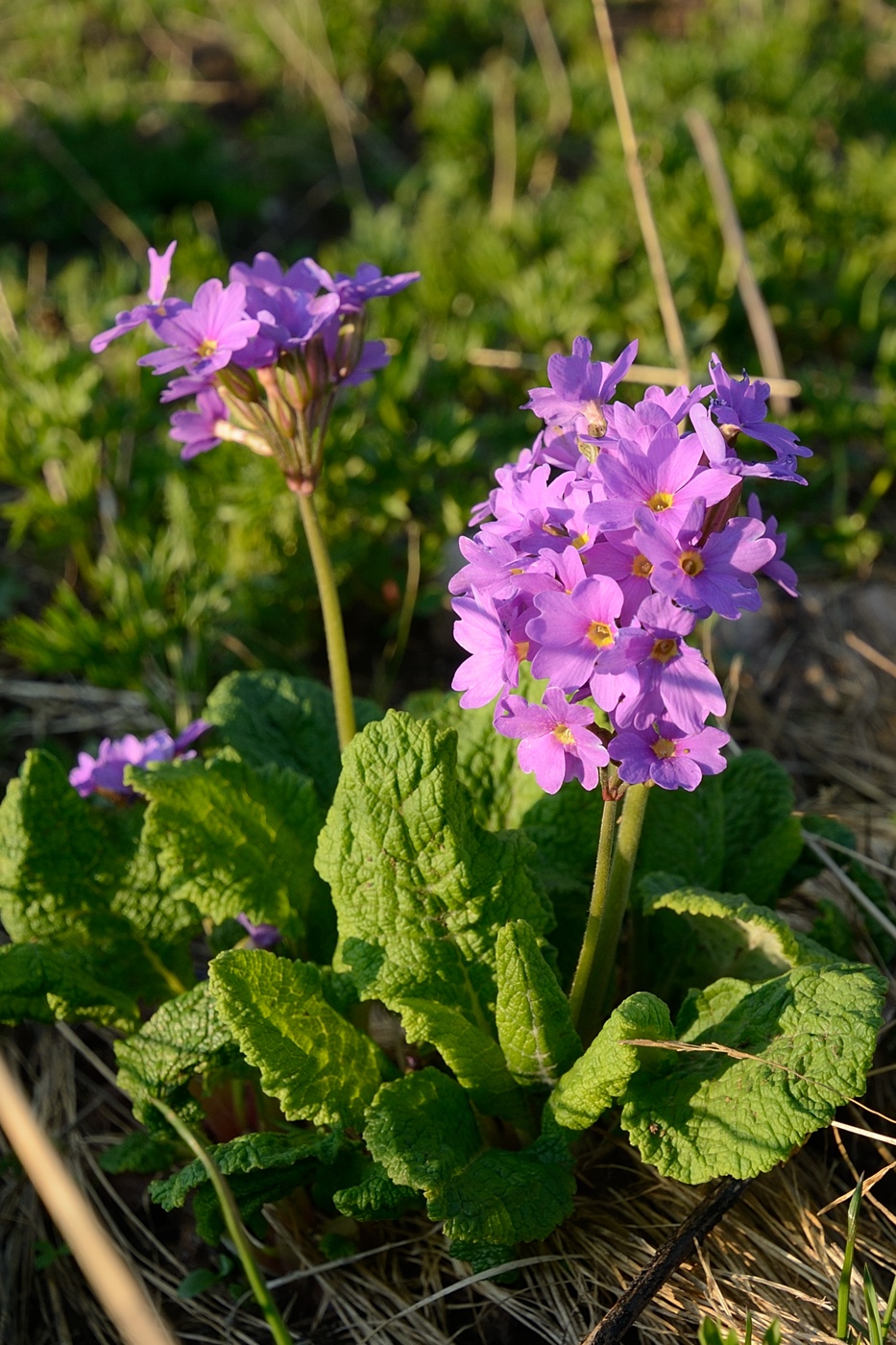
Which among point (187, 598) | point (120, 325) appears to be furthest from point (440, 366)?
point (120, 325)

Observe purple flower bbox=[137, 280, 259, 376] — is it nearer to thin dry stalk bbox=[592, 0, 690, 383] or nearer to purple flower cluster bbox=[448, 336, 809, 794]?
purple flower cluster bbox=[448, 336, 809, 794]

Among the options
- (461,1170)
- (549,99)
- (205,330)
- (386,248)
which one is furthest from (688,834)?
(549,99)

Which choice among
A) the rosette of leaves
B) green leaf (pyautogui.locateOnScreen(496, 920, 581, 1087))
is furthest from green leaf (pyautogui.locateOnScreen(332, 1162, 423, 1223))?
green leaf (pyautogui.locateOnScreen(496, 920, 581, 1087))

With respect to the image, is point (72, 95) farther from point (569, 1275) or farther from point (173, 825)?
point (569, 1275)

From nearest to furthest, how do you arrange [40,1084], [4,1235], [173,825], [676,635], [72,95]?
[676,635]
[173,825]
[4,1235]
[40,1084]
[72,95]

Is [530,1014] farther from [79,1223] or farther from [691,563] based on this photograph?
[79,1223]
